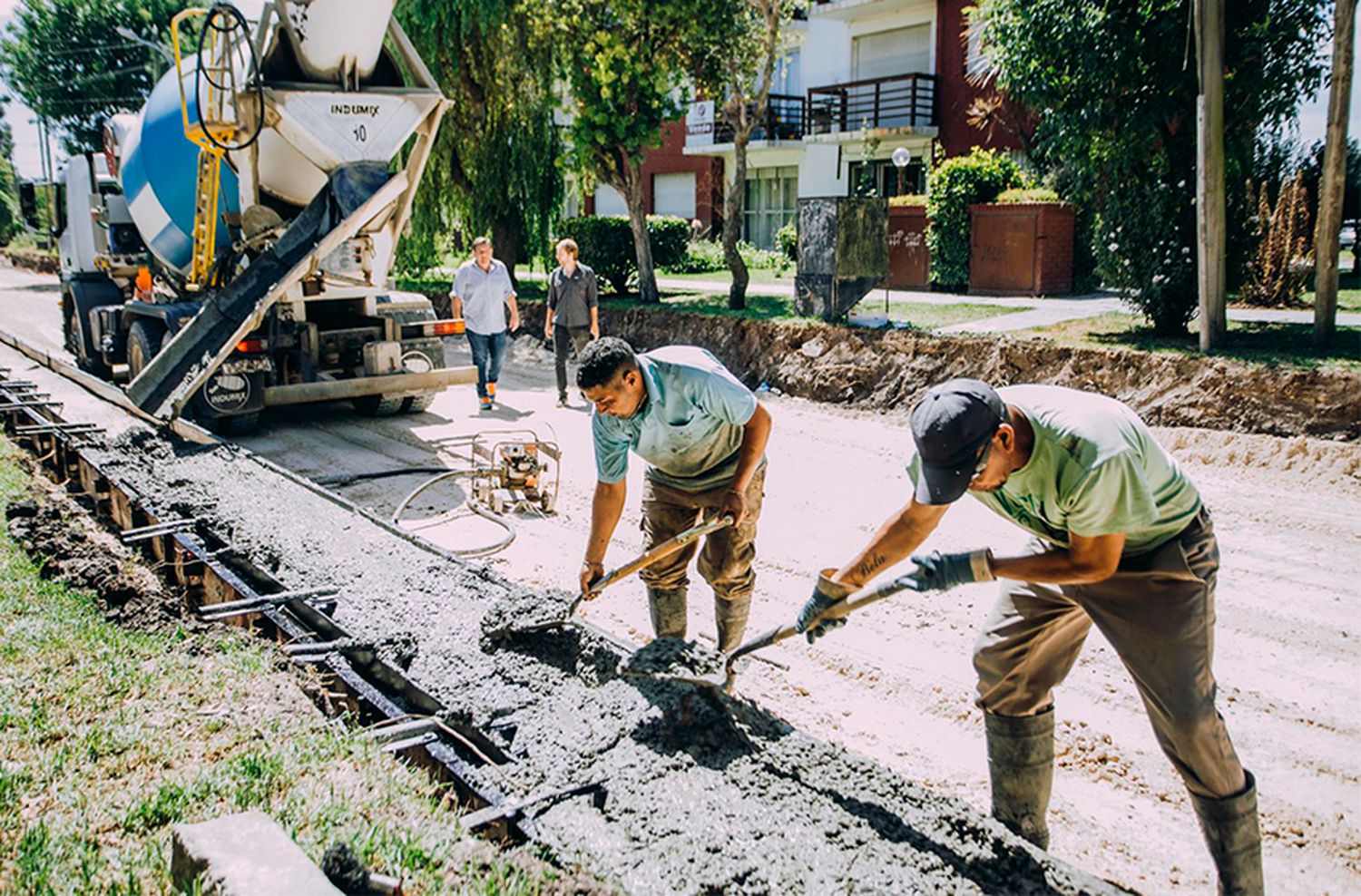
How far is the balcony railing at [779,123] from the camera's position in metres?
28.0

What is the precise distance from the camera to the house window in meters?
29.1

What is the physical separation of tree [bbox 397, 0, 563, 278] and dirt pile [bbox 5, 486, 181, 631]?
466 inches

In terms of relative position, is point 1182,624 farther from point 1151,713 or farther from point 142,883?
point 142,883

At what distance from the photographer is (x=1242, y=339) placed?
1076 cm

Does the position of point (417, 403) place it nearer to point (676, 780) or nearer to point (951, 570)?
point (676, 780)

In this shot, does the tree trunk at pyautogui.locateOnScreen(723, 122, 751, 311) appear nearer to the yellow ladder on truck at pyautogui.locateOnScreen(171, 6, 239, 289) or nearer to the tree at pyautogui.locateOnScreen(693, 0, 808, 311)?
the tree at pyautogui.locateOnScreen(693, 0, 808, 311)

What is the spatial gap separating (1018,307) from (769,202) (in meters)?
15.5

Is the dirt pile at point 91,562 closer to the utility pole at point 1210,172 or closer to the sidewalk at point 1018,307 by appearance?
the sidewalk at point 1018,307

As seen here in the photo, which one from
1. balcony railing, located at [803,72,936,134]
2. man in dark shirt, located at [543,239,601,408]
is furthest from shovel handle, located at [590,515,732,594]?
balcony railing, located at [803,72,936,134]

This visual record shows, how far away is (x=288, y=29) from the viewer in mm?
8555

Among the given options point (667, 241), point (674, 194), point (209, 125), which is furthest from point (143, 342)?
point (674, 194)

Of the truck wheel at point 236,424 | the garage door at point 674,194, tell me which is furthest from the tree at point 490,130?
the garage door at point 674,194

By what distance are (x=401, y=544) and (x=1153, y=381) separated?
730 cm

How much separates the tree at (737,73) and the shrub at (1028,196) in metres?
4.57
